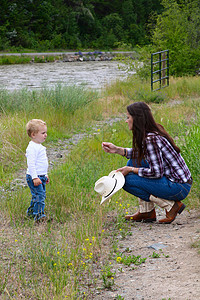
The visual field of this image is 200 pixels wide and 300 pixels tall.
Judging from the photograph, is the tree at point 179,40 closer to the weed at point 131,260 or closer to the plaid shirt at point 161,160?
the plaid shirt at point 161,160

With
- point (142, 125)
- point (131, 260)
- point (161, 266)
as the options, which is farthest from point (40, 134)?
point (161, 266)

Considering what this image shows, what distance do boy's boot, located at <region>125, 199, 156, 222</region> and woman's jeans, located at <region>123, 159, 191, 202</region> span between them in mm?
120

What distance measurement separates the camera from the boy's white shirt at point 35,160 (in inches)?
169

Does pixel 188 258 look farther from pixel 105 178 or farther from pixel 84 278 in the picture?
pixel 105 178

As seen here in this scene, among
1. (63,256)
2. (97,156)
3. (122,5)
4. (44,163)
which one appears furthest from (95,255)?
(122,5)

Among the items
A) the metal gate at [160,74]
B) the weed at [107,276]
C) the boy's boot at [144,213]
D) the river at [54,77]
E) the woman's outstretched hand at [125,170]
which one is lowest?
the river at [54,77]

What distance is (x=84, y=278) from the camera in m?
3.27

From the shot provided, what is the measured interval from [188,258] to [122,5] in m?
48.3

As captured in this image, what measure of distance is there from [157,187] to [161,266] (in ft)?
3.10

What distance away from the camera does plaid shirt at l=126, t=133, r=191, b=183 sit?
403 cm

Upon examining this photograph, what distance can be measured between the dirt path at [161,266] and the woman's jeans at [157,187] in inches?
12.4

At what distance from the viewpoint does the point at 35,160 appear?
4352 millimetres

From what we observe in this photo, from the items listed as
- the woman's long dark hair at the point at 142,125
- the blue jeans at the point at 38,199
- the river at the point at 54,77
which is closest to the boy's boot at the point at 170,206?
the woman's long dark hair at the point at 142,125

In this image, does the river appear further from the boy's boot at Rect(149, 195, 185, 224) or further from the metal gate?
the boy's boot at Rect(149, 195, 185, 224)
